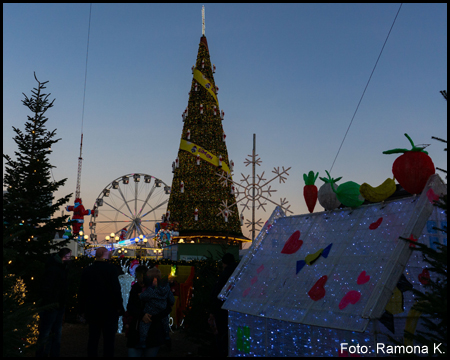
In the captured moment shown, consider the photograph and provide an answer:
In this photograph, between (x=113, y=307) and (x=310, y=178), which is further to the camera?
(x=310, y=178)

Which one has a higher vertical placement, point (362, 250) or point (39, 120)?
point (39, 120)

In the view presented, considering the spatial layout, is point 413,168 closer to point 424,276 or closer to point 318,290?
point 424,276

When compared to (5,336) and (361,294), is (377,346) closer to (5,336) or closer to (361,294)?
(361,294)

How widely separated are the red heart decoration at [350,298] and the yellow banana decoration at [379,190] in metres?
1.38

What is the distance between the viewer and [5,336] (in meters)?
4.30

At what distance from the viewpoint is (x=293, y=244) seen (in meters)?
6.50

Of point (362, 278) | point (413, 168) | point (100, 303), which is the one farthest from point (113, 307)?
point (413, 168)

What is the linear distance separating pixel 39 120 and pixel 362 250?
10.9m

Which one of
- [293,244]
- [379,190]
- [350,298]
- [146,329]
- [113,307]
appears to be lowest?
[146,329]

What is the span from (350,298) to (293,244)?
1826 mm

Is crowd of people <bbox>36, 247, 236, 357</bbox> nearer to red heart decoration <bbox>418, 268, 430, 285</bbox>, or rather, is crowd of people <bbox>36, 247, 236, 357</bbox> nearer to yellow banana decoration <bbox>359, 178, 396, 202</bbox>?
yellow banana decoration <bbox>359, 178, 396, 202</bbox>

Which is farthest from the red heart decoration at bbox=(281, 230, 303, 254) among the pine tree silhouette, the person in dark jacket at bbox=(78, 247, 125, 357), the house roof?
the pine tree silhouette

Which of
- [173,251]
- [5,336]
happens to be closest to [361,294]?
[5,336]

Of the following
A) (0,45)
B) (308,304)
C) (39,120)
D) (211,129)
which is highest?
(211,129)
